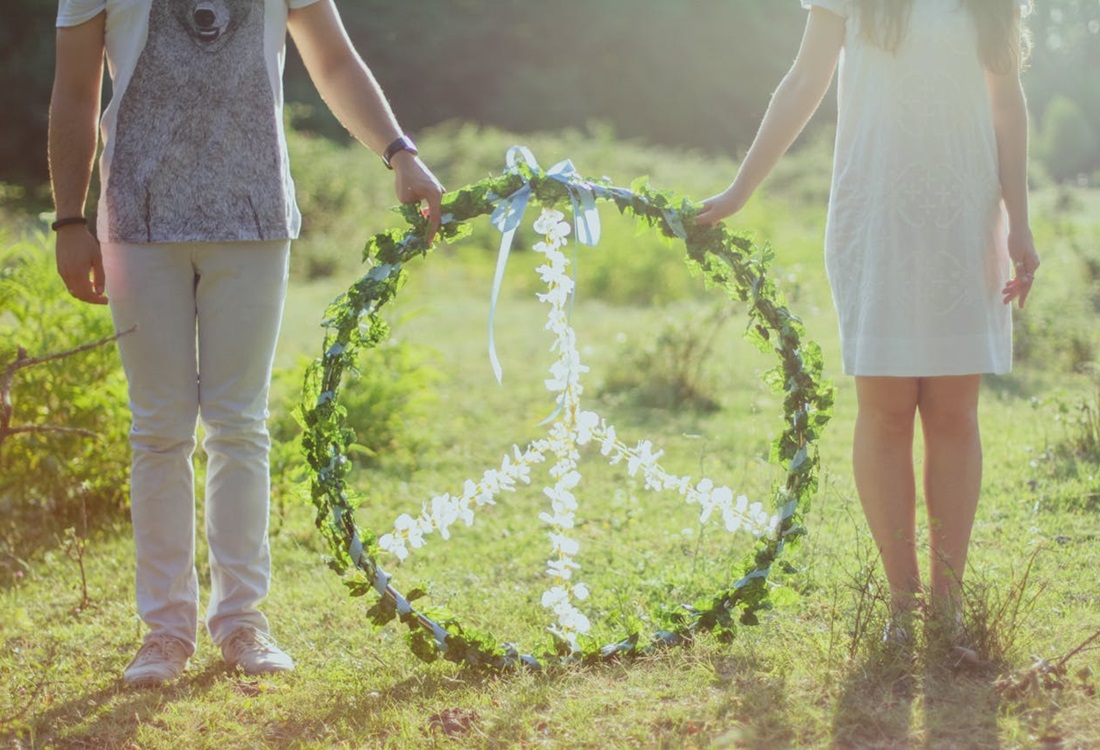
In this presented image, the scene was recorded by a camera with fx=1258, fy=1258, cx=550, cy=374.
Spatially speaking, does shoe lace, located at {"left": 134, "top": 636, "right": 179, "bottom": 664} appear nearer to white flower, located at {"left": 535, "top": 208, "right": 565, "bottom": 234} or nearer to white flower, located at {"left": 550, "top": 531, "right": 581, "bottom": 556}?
white flower, located at {"left": 550, "top": 531, "right": 581, "bottom": 556}

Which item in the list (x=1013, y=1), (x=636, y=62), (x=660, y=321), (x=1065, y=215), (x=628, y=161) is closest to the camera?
(x=1013, y=1)

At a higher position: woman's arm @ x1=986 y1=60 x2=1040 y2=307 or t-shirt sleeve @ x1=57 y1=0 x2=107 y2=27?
t-shirt sleeve @ x1=57 y1=0 x2=107 y2=27

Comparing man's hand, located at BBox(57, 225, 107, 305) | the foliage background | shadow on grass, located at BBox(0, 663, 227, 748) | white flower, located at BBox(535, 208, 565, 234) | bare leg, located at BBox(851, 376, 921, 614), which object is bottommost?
shadow on grass, located at BBox(0, 663, 227, 748)

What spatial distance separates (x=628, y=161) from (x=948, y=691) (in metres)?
19.1

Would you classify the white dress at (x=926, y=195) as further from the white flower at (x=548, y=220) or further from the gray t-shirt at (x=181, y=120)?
the gray t-shirt at (x=181, y=120)

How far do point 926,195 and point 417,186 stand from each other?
4.19 ft

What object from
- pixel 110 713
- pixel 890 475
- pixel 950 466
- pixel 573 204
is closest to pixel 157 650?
pixel 110 713

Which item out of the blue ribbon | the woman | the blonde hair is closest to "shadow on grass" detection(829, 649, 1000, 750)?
the woman

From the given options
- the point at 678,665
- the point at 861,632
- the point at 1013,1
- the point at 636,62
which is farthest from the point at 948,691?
the point at 636,62

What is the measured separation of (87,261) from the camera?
326 cm

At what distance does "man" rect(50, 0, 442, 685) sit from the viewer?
3.15m

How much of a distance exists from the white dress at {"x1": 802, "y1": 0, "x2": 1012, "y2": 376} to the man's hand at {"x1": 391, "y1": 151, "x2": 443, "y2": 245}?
106cm

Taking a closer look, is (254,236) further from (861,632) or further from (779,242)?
(779,242)

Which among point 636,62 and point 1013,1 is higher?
point 636,62
